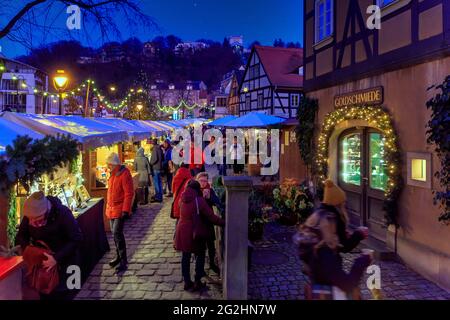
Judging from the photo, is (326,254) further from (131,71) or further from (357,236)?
(131,71)

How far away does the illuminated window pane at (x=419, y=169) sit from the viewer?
5.73 m

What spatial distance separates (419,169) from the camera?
230 inches

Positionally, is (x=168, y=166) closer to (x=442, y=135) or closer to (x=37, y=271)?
(x=37, y=271)

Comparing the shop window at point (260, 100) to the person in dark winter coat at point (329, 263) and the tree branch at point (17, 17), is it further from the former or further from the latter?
the person in dark winter coat at point (329, 263)

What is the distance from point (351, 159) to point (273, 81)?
17.6 m

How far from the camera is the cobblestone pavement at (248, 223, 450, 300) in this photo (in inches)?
197

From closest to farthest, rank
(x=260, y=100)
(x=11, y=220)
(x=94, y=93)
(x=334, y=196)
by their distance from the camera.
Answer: (x=334, y=196) → (x=11, y=220) → (x=94, y=93) → (x=260, y=100)

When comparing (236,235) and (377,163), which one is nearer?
(236,235)

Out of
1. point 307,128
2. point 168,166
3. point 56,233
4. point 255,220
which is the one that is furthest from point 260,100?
point 56,233

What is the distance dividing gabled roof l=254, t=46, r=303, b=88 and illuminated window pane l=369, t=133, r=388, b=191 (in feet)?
59.0

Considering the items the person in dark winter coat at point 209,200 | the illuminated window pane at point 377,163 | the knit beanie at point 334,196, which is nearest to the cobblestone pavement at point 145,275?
the person in dark winter coat at point 209,200

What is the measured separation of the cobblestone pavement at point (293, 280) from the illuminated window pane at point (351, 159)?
1908 mm

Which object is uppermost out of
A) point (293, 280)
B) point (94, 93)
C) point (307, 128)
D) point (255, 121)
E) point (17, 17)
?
point (94, 93)
